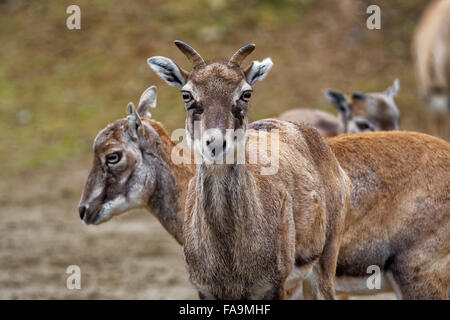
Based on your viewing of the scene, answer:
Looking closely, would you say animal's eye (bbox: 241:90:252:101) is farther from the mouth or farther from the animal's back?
the mouth

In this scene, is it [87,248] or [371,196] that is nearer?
[371,196]

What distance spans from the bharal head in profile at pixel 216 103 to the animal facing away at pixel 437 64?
26.6 feet

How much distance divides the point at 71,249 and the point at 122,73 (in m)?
7.23

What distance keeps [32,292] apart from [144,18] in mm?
11092

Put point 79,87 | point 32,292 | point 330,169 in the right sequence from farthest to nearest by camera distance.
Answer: point 79,87 → point 32,292 → point 330,169

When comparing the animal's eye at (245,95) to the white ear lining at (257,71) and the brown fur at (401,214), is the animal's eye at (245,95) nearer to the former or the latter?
the white ear lining at (257,71)

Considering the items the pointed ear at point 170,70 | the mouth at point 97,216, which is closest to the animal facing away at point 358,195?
the mouth at point 97,216

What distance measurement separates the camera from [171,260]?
11547 millimetres

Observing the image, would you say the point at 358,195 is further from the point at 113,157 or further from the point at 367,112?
the point at 367,112

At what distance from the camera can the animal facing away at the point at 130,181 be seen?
774cm

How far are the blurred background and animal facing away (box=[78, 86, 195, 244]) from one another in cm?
414

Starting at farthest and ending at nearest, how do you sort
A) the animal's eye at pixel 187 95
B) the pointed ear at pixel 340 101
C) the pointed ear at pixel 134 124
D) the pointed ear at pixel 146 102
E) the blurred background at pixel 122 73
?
the blurred background at pixel 122 73 → the pointed ear at pixel 340 101 → the pointed ear at pixel 146 102 → the pointed ear at pixel 134 124 → the animal's eye at pixel 187 95
